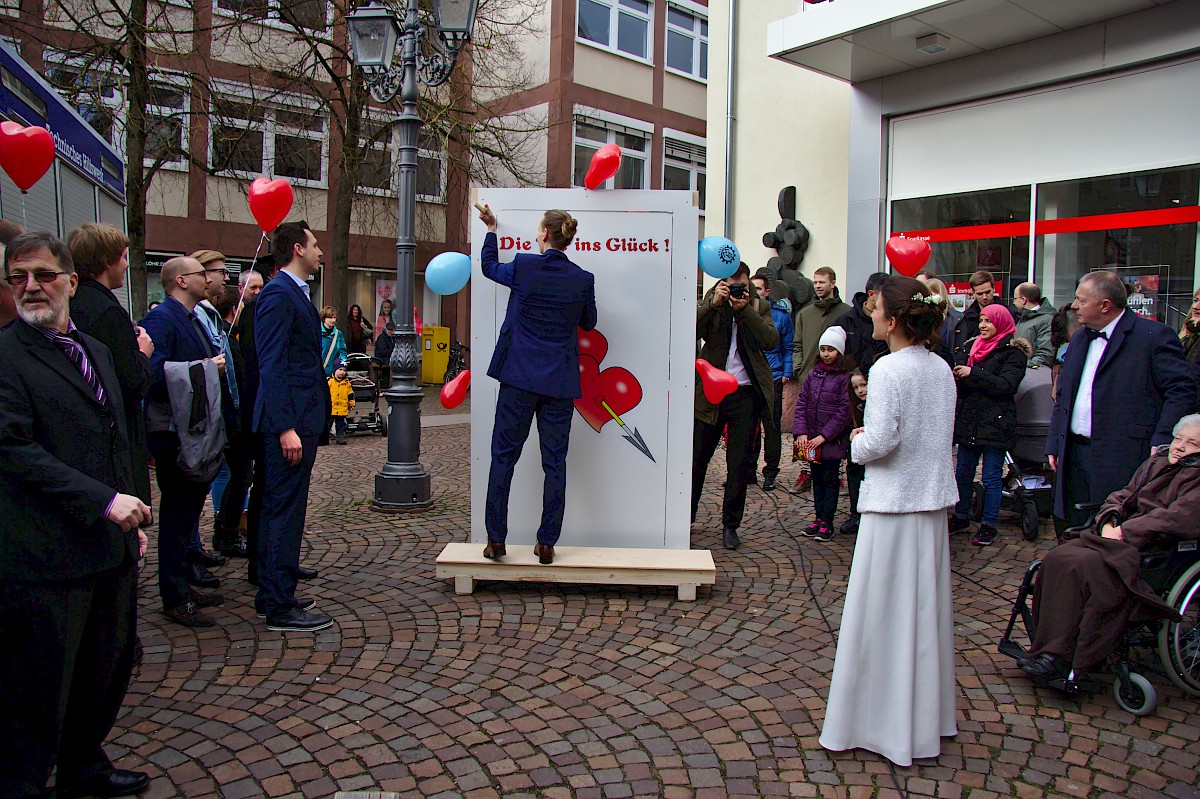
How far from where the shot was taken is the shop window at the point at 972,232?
10539 mm

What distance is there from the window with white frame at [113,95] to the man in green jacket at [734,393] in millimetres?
9854

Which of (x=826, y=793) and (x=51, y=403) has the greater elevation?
(x=51, y=403)

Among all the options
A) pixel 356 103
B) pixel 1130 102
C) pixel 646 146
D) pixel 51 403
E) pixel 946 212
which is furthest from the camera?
pixel 646 146

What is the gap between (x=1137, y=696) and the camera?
12.4ft

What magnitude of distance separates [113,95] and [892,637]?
16.9 meters

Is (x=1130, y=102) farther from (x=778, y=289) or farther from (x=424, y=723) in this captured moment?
(x=424, y=723)

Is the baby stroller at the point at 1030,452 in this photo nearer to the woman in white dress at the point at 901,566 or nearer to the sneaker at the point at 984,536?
the sneaker at the point at 984,536

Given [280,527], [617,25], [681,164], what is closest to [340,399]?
[280,527]

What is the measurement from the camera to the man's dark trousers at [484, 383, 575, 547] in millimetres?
4914

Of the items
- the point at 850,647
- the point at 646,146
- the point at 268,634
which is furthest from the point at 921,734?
the point at 646,146

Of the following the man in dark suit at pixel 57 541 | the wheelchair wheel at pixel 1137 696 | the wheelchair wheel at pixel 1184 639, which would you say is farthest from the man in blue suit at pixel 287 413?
the wheelchair wheel at pixel 1184 639

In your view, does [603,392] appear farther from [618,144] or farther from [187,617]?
[618,144]

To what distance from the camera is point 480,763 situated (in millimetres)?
3225

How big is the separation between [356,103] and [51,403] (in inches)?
569
